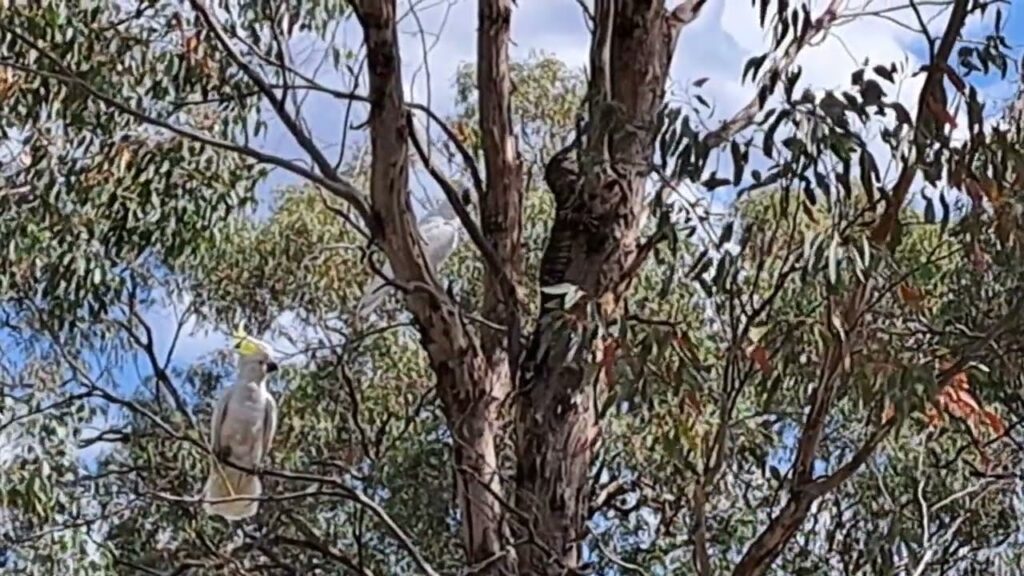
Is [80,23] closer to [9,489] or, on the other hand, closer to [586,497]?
[9,489]

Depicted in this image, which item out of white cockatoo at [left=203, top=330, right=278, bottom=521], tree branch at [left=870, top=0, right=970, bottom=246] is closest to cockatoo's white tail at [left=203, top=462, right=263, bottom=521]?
white cockatoo at [left=203, top=330, right=278, bottom=521]

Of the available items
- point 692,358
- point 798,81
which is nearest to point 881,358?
point 692,358

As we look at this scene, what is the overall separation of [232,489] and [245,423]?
19 centimetres

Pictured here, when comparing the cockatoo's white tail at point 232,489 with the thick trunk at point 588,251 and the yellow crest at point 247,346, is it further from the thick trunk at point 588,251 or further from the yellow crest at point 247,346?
the thick trunk at point 588,251

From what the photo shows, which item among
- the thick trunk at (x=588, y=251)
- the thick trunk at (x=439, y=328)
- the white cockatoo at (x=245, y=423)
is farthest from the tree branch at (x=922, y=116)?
the white cockatoo at (x=245, y=423)

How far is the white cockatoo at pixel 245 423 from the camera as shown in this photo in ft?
11.6

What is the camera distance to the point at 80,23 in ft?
13.3

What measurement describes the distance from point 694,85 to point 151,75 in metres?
2.14

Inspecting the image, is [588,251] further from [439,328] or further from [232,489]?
[232,489]

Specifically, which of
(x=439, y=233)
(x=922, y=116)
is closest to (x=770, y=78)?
(x=922, y=116)

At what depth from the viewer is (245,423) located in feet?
11.8

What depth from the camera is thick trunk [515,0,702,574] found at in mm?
2746

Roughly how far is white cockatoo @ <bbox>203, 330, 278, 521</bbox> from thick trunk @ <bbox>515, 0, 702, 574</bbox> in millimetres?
909

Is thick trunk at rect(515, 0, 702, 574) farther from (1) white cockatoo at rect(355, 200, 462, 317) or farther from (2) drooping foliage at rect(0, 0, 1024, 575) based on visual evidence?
(1) white cockatoo at rect(355, 200, 462, 317)
